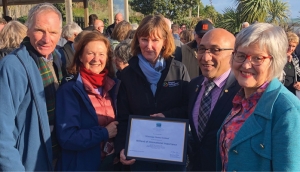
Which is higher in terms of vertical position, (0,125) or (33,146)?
(0,125)

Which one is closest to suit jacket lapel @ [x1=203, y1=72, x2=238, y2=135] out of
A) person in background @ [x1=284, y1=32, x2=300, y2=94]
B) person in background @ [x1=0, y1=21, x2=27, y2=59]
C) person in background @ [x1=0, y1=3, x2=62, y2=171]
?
person in background @ [x1=0, y1=3, x2=62, y2=171]

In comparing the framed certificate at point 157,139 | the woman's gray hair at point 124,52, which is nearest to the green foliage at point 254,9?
the woman's gray hair at point 124,52

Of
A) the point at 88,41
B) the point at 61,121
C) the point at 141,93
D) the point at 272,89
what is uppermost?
the point at 88,41

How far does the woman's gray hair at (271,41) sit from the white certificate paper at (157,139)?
889mm

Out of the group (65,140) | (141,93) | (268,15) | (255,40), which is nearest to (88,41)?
(141,93)

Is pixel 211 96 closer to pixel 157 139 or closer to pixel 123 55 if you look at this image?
pixel 157 139

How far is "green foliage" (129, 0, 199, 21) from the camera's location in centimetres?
3053

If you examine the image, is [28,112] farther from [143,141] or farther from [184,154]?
[184,154]

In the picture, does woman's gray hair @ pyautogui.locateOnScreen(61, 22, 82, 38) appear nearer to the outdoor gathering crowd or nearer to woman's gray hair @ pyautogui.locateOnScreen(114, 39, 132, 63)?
woman's gray hair @ pyautogui.locateOnScreen(114, 39, 132, 63)

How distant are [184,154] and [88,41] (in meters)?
1.29

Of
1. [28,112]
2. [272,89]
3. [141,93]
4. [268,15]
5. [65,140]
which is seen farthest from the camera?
[268,15]

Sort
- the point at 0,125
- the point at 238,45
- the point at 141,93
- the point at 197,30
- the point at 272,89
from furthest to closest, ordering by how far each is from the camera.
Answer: the point at 197,30, the point at 141,93, the point at 0,125, the point at 238,45, the point at 272,89

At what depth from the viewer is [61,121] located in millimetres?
2473

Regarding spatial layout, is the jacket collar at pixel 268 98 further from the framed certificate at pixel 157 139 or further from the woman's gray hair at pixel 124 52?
the woman's gray hair at pixel 124 52
